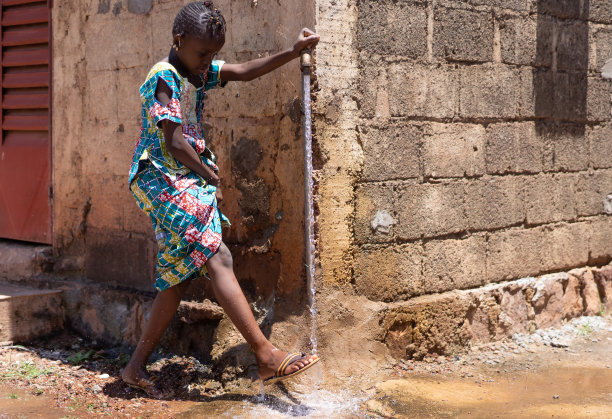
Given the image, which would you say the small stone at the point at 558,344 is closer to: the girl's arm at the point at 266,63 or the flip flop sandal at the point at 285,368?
the flip flop sandal at the point at 285,368

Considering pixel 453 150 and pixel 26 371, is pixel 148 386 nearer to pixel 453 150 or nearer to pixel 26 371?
pixel 26 371

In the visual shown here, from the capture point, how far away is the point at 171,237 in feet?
12.0

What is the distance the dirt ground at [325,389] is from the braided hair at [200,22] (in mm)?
1742

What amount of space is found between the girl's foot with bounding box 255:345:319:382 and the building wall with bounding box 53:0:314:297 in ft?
1.52

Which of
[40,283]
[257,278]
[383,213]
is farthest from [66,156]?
[383,213]

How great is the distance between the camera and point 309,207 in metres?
3.86

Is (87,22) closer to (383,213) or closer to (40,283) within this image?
(40,283)

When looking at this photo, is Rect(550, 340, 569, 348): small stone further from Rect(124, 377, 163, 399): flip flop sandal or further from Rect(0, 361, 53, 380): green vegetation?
Rect(0, 361, 53, 380): green vegetation

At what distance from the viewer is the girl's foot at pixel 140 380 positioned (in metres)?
3.86

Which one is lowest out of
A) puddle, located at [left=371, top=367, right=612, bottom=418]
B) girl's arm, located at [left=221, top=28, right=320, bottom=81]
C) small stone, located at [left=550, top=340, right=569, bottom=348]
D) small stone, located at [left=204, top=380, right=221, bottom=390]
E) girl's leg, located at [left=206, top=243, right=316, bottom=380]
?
puddle, located at [left=371, top=367, right=612, bottom=418]

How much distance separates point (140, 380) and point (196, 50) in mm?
1632

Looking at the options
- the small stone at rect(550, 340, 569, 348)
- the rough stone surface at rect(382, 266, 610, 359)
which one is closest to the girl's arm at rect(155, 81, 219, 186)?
the rough stone surface at rect(382, 266, 610, 359)

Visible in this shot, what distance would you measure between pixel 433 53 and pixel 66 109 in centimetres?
239

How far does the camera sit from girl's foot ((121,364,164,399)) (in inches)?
152
